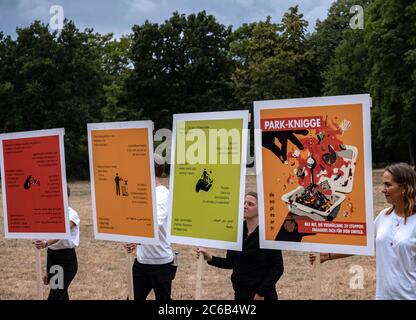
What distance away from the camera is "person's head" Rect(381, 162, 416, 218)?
4444 millimetres

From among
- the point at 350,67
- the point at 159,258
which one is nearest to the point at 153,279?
the point at 159,258

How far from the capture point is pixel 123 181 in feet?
20.0

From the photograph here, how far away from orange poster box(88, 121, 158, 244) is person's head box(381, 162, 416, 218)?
236 centimetres

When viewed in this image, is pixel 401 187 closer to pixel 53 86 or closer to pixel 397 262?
pixel 397 262

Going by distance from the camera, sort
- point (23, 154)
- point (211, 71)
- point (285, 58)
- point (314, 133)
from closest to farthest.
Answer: point (314, 133) < point (23, 154) < point (285, 58) < point (211, 71)

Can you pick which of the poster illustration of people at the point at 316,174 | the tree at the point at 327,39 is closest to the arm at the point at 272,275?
the poster illustration of people at the point at 316,174

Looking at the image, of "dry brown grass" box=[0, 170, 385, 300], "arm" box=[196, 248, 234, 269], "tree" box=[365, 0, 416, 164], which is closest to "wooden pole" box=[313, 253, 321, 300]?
"arm" box=[196, 248, 234, 269]

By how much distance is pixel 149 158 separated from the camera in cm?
591

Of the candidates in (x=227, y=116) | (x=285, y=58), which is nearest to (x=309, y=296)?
(x=227, y=116)

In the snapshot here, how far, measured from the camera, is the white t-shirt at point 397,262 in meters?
4.30

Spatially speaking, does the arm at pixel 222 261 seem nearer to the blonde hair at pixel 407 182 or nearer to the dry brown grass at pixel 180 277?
the blonde hair at pixel 407 182

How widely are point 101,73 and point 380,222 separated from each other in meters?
53.5

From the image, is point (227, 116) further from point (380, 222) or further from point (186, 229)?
point (380, 222)

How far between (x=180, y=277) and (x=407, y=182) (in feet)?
22.6
